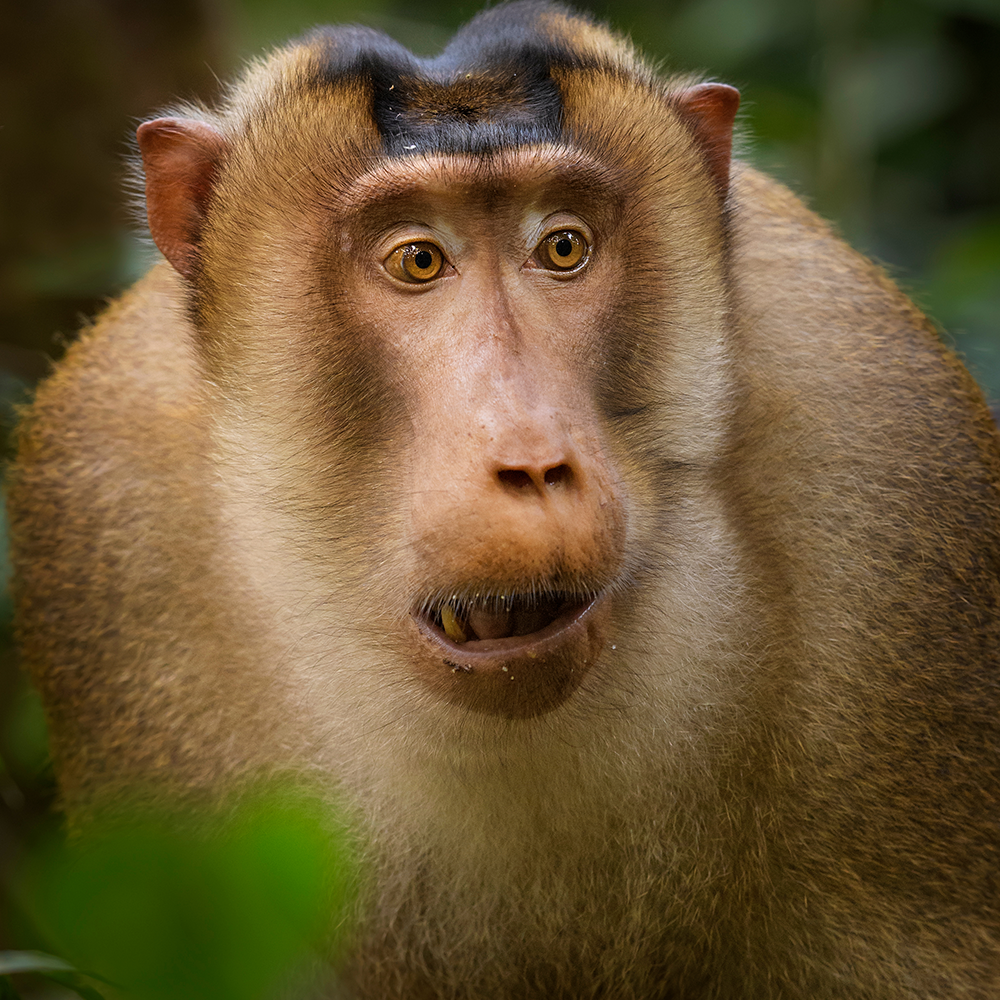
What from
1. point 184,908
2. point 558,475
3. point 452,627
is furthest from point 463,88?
point 184,908

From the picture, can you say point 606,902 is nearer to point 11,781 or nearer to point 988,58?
point 11,781

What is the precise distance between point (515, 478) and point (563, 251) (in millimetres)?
634

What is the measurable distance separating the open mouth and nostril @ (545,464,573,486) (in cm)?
21

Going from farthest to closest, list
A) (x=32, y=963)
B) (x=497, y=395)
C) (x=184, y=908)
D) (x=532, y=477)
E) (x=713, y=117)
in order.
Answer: (x=713, y=117) < (x=497, y=395) < (x=532, y=477) < (x=32, y=963) < (x=184, y=908)

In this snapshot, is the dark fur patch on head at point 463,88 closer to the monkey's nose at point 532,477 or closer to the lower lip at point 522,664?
the monkey's nose at point 532,477

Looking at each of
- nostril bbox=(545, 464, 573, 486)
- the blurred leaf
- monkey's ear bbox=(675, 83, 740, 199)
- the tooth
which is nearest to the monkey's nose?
nostril bbox=(545, 464, 573, 486)

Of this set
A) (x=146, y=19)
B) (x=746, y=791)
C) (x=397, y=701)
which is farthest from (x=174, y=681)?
(x=146, y=19)

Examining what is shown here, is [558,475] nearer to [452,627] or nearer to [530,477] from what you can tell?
[530,477]

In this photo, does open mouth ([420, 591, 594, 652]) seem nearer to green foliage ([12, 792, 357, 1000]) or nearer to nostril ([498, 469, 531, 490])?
nostril ([498, 469, 531, 490])

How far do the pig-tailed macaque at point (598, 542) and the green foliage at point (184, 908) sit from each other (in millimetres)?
1084

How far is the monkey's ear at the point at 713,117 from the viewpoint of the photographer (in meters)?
2.65

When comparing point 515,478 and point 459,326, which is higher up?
point 459,326

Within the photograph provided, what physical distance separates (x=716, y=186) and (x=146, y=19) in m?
2.84

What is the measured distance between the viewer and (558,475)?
6.41ft
